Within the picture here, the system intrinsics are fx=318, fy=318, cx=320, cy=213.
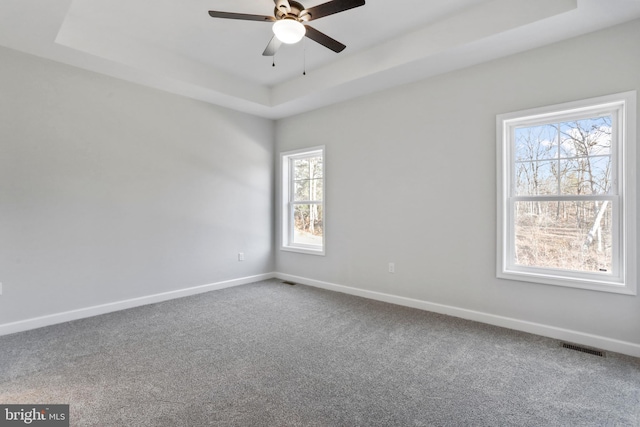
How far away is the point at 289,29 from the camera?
2338 mm

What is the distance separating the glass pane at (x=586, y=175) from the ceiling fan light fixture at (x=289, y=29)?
2.57 m

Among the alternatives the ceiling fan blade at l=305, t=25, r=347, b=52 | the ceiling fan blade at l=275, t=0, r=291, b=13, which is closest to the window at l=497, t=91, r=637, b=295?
the ceiling fan blade at l=305, t=25, r=347, b=52

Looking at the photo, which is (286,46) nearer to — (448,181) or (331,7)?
(331,7)

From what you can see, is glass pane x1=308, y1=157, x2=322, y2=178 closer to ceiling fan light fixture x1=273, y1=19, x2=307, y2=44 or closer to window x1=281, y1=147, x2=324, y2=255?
window x1=281, y1=147, x2=324, y2=255

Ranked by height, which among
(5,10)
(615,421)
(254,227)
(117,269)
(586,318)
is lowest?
(615,421)

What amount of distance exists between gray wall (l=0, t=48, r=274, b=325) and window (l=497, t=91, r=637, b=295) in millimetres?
3476

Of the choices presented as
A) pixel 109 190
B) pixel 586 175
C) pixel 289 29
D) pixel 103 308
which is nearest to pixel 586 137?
pixel 586 175

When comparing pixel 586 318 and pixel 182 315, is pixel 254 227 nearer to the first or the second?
pixel 182 315

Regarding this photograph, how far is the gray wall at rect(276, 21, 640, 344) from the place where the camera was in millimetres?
2656

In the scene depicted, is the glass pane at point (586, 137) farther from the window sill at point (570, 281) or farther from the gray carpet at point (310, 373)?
the gray carpet at point (310, 373)

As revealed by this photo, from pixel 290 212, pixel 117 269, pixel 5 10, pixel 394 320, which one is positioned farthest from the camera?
pixel 290 212

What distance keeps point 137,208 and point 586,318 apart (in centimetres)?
463

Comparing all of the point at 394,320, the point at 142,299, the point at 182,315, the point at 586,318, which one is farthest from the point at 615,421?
the point at 142,299

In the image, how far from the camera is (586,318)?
2686 mm
